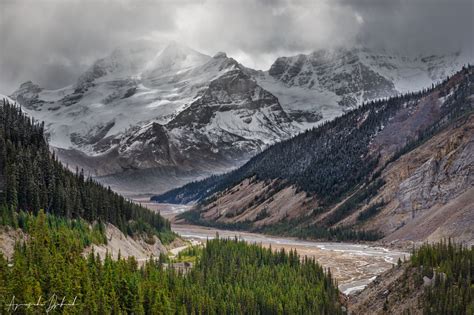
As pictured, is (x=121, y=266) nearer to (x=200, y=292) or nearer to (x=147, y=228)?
(x=200, y=292)

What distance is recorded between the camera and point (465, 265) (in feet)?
247

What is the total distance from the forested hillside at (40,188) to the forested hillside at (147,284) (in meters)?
10.9

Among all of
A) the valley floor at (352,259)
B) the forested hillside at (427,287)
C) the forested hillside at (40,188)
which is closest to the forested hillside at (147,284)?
the forested hillside at (427,287)

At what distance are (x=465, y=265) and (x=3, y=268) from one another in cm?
5635

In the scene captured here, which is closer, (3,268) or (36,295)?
(36,295)

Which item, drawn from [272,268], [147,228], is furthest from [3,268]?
[147,228]

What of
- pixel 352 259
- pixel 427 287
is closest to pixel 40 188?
pixel 352 259

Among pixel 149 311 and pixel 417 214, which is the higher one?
pixel 417 214

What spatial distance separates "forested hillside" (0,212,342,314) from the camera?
230 ft

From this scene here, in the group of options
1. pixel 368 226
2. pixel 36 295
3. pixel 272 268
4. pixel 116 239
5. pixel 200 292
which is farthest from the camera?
pixel 368 226

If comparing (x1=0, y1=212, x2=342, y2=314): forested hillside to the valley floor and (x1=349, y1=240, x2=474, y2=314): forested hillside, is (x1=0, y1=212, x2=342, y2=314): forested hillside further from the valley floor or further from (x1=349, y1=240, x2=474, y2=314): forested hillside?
the valley floor

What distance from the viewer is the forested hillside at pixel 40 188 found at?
114938 mm

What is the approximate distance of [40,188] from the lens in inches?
4766

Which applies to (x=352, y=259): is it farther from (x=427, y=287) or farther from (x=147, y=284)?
(x=147, y=284)
